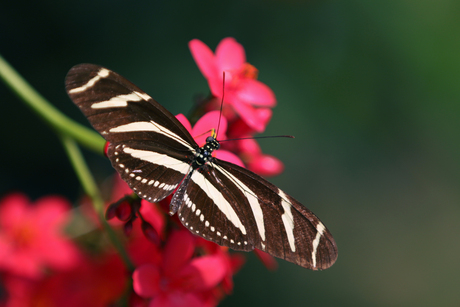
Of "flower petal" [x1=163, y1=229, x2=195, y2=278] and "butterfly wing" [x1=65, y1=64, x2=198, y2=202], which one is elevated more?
"butterfly wing" [x1=65, y1=64, x2=198, y2=202]

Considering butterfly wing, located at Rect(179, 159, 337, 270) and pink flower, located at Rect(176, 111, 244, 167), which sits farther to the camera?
pink flower, located at Rect(176, 111, 244, 167)

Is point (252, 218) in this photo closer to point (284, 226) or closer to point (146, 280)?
point (284, 226)

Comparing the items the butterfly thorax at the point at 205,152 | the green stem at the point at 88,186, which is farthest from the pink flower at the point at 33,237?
the butterfly thorax at the point at 205,152

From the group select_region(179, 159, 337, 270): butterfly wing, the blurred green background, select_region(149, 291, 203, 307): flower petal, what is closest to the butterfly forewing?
select_region(179, 159, 337, 270): butterfly wing

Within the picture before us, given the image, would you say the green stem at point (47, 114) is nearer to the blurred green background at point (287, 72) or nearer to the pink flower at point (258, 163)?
the pink flower at point (258, 163)

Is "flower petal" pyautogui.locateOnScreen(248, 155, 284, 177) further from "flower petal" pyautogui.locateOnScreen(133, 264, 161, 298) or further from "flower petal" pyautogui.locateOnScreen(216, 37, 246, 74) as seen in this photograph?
"flower petal" pyautogui.locateOnScreen(133, 264, 161, 298)

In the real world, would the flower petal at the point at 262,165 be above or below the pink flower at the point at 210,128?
below
